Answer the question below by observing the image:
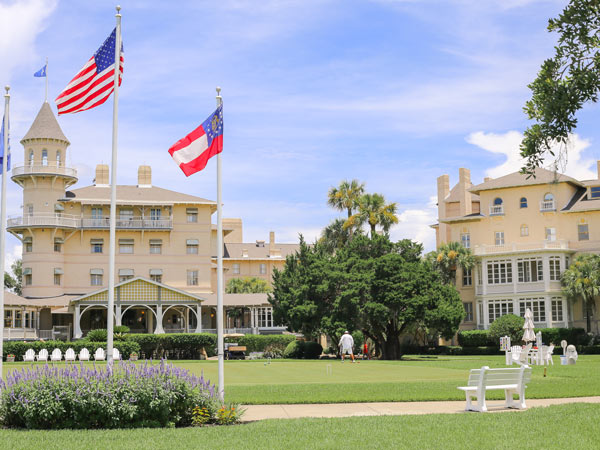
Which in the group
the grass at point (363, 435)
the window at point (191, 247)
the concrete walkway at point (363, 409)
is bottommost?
the concrete walkway at point (363, 409)

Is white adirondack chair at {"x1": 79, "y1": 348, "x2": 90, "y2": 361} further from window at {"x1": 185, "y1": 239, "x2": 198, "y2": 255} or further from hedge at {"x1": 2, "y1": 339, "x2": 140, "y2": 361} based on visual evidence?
window at {"x1": 185, "y1": 239, "x2": 198, "y2": 255}

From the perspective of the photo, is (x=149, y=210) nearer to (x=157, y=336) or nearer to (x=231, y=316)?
(x=231, y=316)

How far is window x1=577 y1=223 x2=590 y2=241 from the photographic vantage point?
6419 centimetres

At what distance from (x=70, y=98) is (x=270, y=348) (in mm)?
40133

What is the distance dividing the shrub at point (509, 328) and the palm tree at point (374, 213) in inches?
443

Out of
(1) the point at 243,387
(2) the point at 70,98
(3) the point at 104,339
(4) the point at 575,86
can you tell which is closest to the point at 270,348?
(3) the point at 104,339

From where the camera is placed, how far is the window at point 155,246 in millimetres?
68062

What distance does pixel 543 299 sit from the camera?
62812 millimetres

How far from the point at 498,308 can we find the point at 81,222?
120 ft

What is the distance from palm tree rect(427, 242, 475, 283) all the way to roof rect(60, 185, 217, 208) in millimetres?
20053

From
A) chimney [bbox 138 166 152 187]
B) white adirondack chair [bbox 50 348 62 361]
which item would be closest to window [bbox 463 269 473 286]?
chimney [bbox 138 166 152 187]

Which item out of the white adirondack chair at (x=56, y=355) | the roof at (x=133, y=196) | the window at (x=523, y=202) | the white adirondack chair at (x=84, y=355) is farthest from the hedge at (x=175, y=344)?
the window at (x=523, y=202)

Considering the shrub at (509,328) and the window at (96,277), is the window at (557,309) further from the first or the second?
the window at (96,277)

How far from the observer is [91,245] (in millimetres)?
66812
